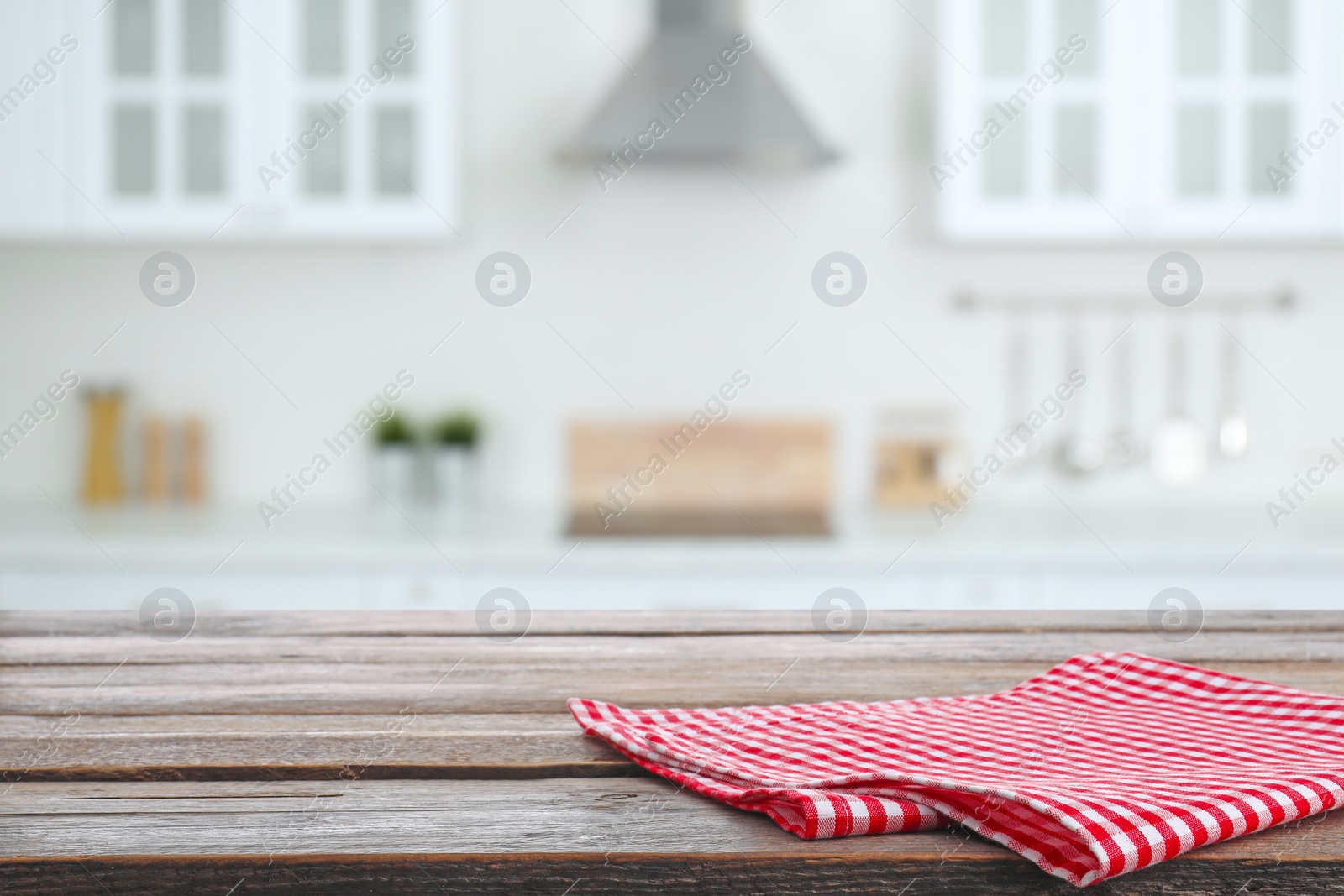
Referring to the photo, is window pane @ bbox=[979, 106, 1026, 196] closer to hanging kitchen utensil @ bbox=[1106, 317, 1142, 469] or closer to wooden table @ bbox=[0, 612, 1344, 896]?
hanging kitchen utensil @ bbox=[1106, 317, 1142, 469]

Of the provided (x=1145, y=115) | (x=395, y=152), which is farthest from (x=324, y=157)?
(x=1145, y=115)

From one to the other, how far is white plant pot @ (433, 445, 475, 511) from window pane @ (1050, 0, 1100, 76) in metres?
1.52

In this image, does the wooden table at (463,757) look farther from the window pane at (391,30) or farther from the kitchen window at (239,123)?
the window pane at (391,30)

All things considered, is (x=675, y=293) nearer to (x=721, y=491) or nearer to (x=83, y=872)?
(x=721, y=491)

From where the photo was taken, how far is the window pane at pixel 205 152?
238cm

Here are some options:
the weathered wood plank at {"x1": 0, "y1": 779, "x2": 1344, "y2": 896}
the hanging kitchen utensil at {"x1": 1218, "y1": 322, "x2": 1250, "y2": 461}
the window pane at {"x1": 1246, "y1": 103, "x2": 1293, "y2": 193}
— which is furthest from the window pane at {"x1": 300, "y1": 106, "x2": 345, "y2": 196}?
the weathered wood plank at {"x1": 0, "y1": 779, "x2": 1344, "y2": 896}

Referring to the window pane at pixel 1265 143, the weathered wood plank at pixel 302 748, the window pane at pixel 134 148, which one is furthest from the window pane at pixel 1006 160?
the weathered wood plank at pixel 302 748

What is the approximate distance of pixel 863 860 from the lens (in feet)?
1.35

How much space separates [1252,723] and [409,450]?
7.25 ft

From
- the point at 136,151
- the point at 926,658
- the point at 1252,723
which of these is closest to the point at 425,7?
the point at 136,151

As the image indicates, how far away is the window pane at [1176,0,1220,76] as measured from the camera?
2.40 m

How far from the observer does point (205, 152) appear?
93.7 inches

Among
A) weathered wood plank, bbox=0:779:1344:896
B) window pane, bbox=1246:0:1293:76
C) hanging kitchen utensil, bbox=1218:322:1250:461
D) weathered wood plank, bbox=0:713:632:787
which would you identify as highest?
window pane, bbox=1246:0:1293:76

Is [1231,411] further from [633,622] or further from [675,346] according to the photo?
[633,622]
